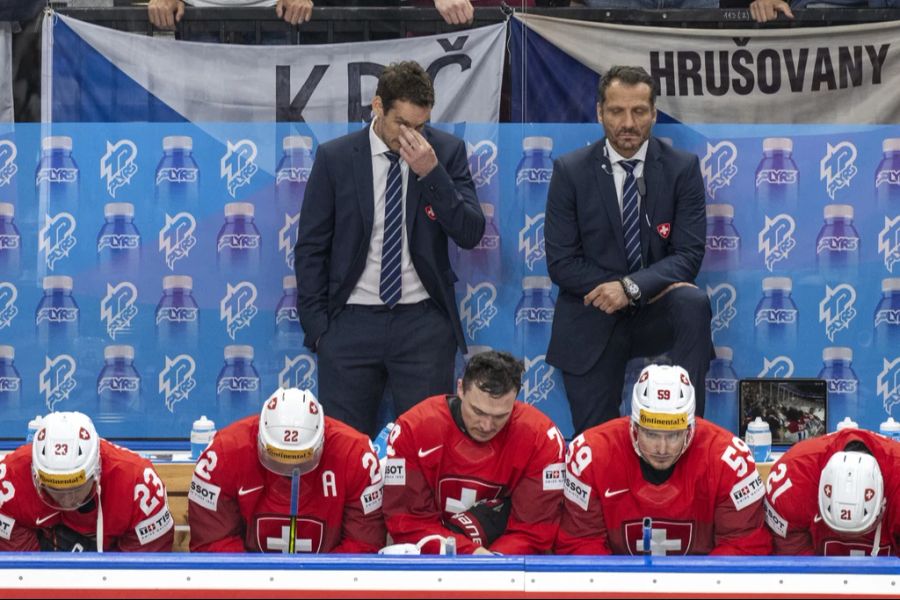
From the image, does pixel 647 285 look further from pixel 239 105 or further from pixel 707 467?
pixel 239 105

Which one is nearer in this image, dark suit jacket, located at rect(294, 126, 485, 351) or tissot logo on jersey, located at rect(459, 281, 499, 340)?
dark suit jacket, located at rect(294, 126, 485, 351)

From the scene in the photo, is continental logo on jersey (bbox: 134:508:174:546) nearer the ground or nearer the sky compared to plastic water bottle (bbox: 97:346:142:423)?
nearer the ground

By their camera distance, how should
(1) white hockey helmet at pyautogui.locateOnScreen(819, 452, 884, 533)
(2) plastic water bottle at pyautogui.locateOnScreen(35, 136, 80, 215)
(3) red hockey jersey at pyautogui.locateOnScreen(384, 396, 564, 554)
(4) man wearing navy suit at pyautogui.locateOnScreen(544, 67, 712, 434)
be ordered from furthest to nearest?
(2) plastic water bottle at pyautogui.locateOnScreen(35, 136, 80, 215) → (4) man wearing navy suit at pyautogui.locateOnScreen(544, 67, 712, 434) → (3) red hockey jersey at pyautogui.locateOnScreen(384, 396, 564, 554) → (1) white hockey helmet at pyautogui.locateOnScreen(819, 452, 884, 533)

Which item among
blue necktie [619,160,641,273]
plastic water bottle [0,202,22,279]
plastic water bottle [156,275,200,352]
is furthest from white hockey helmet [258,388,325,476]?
Answer: plastic water bottle [0,202,22,279]

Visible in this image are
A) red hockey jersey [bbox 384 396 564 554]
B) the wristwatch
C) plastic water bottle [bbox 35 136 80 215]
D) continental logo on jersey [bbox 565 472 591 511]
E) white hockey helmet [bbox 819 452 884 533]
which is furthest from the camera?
plastic water bottle [bbox 35 136 80 215]

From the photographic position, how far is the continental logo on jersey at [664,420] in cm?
514

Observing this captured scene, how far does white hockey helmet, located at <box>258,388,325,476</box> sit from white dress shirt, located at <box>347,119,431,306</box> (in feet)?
4.33

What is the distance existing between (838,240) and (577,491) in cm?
242

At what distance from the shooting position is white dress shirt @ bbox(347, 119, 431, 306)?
6551 mm

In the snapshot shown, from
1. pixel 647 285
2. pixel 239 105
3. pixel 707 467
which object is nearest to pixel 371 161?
pixel 239 105

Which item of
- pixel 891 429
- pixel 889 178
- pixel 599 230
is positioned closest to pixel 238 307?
pixel 599 230

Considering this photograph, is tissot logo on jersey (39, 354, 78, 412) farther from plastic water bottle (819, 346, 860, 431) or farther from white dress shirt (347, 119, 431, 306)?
plastic water bottle (819, 346, 860, 431)

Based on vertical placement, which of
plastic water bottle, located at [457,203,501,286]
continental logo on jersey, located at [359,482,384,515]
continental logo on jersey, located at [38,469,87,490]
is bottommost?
continental logo on jersey, located at [359,482,384,515]

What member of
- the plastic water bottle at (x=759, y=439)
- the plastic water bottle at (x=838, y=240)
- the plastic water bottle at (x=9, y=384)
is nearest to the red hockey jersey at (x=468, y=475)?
the plastic water bottle at (x=759, y=439)
